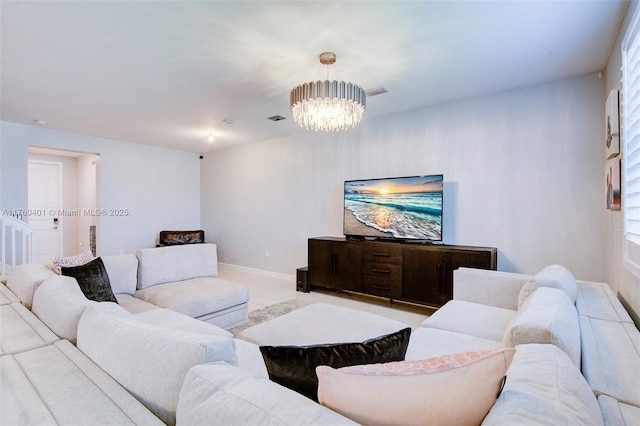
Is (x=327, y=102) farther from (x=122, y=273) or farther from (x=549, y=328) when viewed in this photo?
(x=122, y=273)

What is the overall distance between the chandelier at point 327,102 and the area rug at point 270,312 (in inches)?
84.0

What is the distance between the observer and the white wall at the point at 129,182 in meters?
4.85

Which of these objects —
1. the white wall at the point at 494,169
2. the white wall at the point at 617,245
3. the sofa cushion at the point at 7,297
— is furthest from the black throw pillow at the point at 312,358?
the white wall at the point at 494,169

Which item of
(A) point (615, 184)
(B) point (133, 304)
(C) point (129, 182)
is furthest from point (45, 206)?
(A) point (615, 184)

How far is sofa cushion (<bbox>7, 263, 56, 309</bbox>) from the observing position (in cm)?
186

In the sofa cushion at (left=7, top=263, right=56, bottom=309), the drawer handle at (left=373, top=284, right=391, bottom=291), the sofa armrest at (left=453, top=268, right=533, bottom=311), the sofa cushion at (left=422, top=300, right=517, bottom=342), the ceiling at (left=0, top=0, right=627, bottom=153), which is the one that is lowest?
the drawer handle at (left=373, top=284, right=391, bottom=291)

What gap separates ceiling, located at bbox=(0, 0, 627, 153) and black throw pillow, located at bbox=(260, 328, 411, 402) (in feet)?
6.65

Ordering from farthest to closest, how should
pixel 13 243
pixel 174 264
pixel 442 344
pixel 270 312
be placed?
pixel 13 243, pixel 270 312, pixel 174 264, pixel 442 344

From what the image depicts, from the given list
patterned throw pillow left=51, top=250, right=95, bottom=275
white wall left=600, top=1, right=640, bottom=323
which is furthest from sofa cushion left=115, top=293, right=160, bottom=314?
white wall left=600, top=1, right=640, bottom=323

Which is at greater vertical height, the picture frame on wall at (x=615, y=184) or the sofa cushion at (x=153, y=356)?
the picture frame on wall at (x=615, y=184)

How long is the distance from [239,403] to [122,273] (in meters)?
2.72

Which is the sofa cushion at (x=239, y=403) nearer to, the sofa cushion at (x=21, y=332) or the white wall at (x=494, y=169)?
the sofa cushion at (x=21, y=332)

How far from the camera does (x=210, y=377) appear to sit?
80 cm

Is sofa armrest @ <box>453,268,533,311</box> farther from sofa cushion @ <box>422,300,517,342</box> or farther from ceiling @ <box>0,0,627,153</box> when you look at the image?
ceiling @ <box>0,0,627,153</box>
